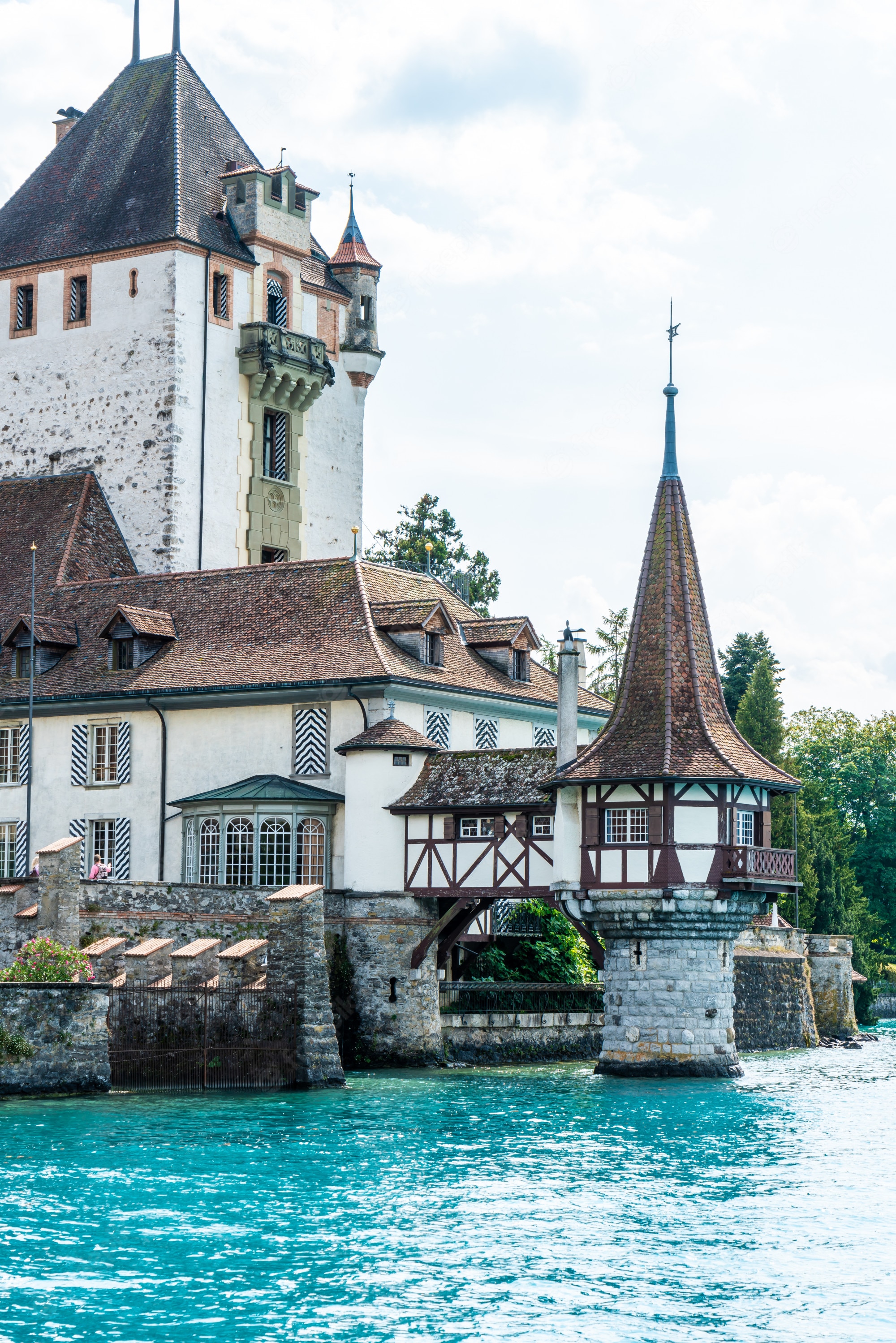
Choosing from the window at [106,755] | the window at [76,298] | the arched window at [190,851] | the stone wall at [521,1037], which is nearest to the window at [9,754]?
the window at [106,755]

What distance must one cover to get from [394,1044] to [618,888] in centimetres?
587

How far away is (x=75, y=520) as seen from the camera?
54.1 meters

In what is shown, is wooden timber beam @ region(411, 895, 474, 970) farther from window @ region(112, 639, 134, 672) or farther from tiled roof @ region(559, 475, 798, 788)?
window @ region(112, 639, 134, 672)

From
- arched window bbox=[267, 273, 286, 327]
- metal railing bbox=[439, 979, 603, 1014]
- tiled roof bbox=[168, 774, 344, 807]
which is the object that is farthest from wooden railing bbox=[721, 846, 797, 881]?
arched window bbox=[267, 273, 286, 327]

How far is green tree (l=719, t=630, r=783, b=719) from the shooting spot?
84.9m

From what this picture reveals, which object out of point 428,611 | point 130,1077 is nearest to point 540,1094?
point 130,1077

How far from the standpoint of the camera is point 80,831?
156ft

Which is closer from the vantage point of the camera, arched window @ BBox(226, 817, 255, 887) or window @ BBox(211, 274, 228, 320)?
arched window @ BBox(226, 817, 255, 887)

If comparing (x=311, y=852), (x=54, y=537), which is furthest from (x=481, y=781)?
(x=54, y=537)

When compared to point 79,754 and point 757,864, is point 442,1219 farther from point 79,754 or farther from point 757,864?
point 79,754

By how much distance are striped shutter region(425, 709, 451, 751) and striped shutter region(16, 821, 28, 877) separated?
9.94m

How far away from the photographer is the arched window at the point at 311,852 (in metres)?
44.1

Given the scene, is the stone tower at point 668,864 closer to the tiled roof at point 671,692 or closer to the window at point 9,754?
the tiled roof at point 671,692

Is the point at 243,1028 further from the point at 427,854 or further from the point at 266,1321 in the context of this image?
the point at 266,1321
